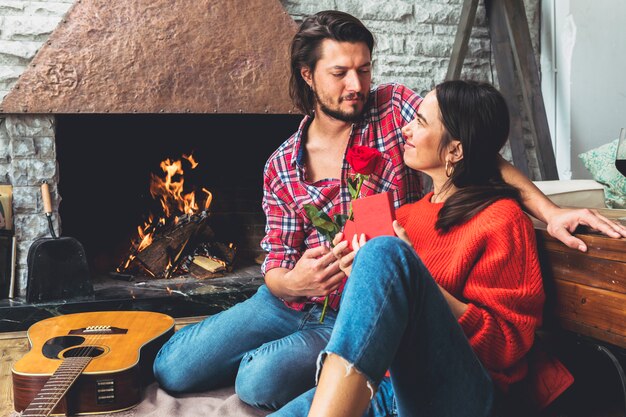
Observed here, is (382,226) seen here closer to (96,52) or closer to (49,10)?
(96,52)

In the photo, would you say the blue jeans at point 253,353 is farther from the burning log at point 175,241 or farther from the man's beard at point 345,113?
the burning log at point 175,241

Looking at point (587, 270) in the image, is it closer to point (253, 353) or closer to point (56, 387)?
point (253, 353)

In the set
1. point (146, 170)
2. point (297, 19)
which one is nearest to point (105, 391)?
point (146, 170)

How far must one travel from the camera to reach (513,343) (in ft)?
4.37

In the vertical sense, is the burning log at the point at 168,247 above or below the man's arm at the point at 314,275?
below

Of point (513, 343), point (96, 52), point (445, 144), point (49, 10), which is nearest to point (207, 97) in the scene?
point (96, 52)

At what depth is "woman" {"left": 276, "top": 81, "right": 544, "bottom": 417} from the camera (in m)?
1.15

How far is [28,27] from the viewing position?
8.95 feet

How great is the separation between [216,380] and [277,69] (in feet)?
4.72

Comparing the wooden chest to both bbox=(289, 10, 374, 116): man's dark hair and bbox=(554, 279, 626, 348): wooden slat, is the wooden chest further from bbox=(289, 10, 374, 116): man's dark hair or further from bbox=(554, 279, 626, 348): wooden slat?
bbox=(289, 10, 374, 116): man's dark hair

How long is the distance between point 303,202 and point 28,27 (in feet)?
5.12

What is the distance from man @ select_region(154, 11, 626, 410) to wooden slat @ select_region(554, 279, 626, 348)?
0.56 meters

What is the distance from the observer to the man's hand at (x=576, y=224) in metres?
1.33

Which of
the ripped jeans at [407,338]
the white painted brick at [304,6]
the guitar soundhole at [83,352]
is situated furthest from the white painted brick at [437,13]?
the ripped jeans at [407,338]
